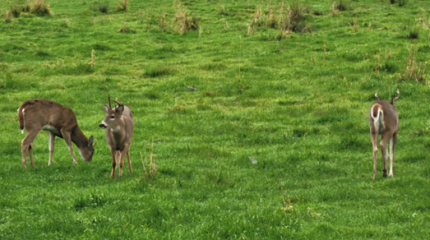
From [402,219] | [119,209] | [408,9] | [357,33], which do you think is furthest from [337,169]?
[408,9]

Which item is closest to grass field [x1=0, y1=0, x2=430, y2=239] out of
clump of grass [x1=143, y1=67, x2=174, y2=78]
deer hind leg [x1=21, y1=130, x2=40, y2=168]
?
clump of grass [x1=143, y1=67, x2=174, y2=78]

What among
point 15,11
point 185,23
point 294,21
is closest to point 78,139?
point 185,23

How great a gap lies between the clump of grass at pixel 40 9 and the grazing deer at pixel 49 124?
81.0 ft

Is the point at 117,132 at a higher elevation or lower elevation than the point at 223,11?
lower

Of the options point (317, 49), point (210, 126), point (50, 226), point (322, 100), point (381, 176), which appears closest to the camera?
point (50, 226)

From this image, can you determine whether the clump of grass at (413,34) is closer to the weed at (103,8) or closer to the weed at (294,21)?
the weed at (294,21)

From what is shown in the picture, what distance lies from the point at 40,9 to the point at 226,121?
24.2m

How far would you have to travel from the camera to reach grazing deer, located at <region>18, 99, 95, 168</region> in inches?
478

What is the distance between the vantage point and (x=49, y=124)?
1255 centimetres

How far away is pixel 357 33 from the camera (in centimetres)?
2503

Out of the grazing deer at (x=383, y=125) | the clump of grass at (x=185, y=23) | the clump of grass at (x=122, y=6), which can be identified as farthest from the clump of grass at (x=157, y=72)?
the clump of grass at (x=122, y=6)

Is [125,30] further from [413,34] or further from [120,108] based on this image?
[120,108]

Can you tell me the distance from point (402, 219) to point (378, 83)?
1055cm

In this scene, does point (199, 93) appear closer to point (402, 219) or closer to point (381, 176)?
point (381, 176)
